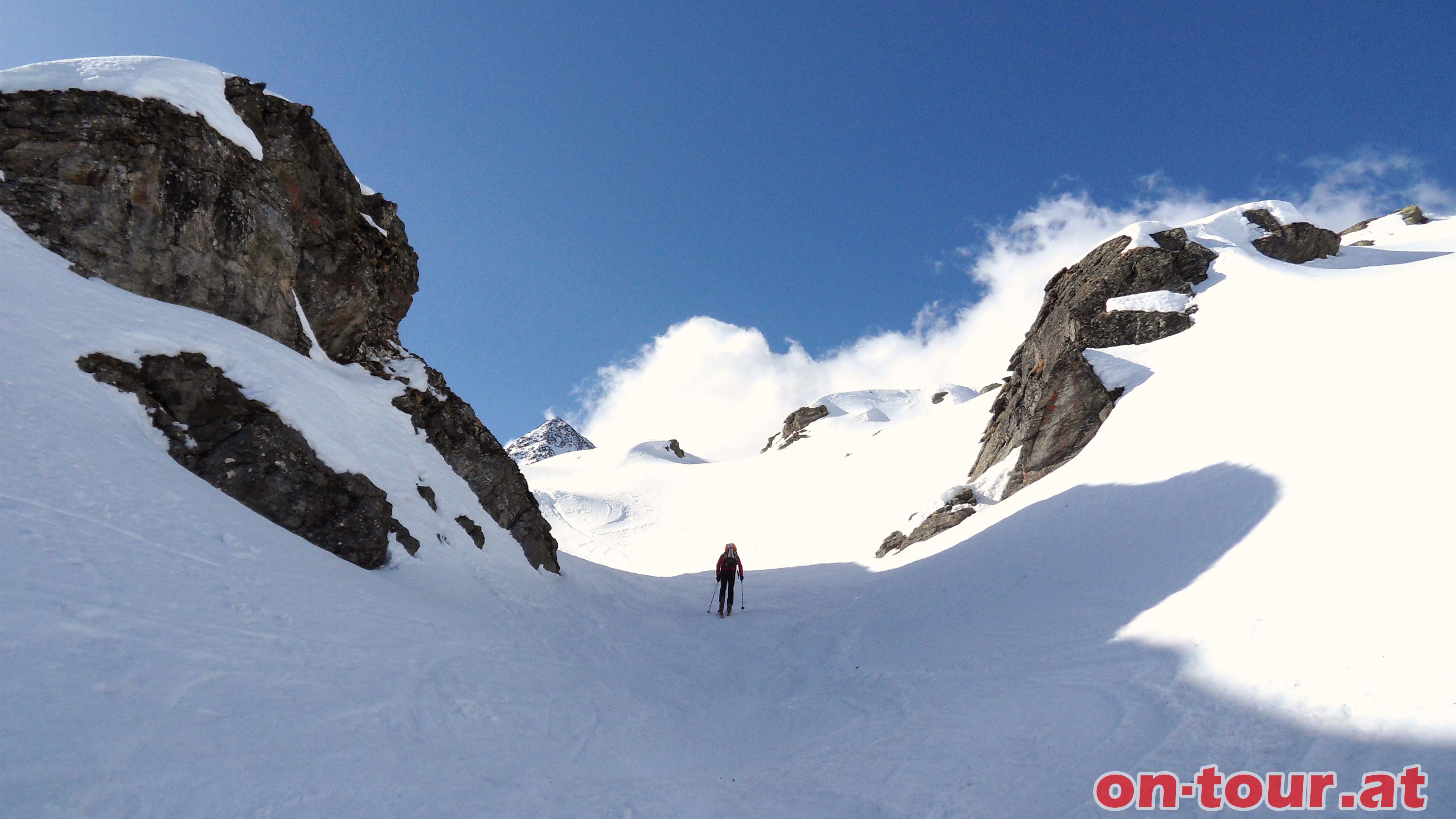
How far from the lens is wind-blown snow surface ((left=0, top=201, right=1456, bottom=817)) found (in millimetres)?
4523

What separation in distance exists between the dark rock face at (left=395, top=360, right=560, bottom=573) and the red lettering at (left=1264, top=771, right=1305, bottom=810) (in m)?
12.7

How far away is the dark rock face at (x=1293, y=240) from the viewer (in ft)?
103

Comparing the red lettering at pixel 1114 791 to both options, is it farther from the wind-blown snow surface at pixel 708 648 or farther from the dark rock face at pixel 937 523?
the dark rock face at pixel 937 523

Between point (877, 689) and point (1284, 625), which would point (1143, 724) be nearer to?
point (1284, 625)

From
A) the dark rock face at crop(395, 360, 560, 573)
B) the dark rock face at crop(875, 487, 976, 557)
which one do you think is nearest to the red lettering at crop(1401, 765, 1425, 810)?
the dark rock face at crop(395, 360, 560, 573)

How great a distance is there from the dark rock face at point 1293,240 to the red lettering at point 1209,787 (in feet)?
117

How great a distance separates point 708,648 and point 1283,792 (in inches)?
341

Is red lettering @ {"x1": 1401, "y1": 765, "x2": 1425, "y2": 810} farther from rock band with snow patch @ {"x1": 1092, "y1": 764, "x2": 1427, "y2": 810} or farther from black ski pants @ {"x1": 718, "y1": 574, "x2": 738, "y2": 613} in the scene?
black ski pants @ {"x1": 718, "y1": 574, "x2": 738, "y2": 613}

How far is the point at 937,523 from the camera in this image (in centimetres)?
2183

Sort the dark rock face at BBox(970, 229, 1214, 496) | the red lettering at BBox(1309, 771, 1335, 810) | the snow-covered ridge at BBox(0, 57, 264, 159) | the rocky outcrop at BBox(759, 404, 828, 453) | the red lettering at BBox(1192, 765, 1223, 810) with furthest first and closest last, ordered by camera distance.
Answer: the rocky outcrop at BBox(759, 404, 828, 453)
the dark rock face at BBox(970, 229, 1214, 496)
the snow-covered ridge at BBox(0, 57, 264, 159)
the red lettering at BBox(1192, 765, 1223, 810)
the red lettering at BBox(1309, 771, 1335, 810)

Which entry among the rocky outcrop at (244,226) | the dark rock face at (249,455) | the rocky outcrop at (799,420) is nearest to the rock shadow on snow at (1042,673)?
the dark rock face at (249,455)

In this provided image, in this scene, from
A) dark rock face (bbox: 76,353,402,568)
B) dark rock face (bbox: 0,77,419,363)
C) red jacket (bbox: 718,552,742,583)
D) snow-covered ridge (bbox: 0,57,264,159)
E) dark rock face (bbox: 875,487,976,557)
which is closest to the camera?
dark rock face (bbox: 76,353,402,568)

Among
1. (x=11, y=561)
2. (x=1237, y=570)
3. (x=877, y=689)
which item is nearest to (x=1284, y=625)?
(x=1237, y=570)

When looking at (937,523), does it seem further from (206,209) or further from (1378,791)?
(206,209)
